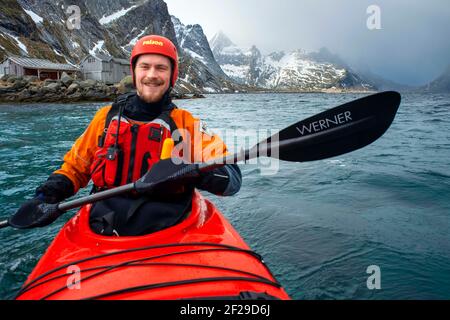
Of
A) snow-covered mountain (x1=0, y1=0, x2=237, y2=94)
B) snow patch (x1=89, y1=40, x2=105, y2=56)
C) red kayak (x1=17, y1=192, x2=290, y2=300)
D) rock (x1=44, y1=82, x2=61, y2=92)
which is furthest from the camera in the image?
snow patch (x1=89, y1=40, x2=105, y2=56)

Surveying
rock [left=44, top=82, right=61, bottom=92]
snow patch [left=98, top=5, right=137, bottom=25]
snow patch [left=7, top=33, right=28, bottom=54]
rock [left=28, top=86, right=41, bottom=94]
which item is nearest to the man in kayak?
rock [left=28, top=86, right=41, bottom=94]

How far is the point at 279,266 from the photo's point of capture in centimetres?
393

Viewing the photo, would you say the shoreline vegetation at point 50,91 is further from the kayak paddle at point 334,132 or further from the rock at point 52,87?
the kayak paddle at point 334,132

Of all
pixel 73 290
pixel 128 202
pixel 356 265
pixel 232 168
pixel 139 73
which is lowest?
pixel 356 265

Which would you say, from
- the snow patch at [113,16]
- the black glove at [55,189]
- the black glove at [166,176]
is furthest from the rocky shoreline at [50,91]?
the snow patch at [113,16]

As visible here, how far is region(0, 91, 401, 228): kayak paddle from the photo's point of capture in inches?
104

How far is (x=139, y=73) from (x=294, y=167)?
658cm

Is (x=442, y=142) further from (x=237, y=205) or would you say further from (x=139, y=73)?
(x=139, y=73)

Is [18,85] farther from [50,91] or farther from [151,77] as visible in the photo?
[151,77]

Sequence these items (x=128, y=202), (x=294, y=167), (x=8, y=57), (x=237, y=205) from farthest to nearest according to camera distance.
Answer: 1. (x=8, y=57)
2. (x=294, y=167)
3. (x=237, y=205)
4. (x=128, y=202)

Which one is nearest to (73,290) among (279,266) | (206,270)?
(206,270)

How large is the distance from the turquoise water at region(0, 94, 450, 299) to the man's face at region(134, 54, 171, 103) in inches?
93.7

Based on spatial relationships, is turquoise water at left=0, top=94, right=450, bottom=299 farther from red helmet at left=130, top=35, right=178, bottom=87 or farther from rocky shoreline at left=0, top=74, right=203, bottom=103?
rocky shoreline at left=0, top=74, right=203, bottom=103

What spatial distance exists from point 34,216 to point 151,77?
165 cm
